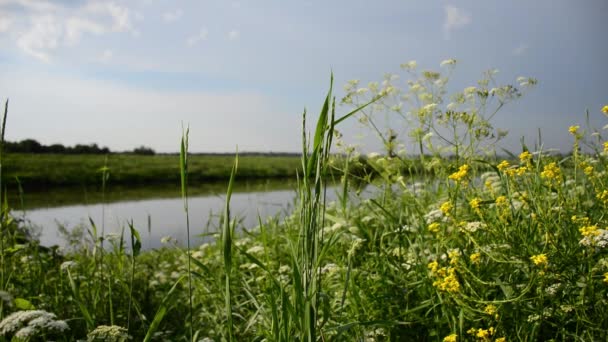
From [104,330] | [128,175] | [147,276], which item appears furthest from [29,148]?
[104,330]

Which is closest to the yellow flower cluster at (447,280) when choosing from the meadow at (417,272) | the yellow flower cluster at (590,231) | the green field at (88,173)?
the meadow at (417,272)

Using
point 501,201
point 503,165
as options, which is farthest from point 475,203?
point 503,165

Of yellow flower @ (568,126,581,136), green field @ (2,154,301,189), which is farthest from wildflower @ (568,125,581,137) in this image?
green field @ (2,154,301,189)

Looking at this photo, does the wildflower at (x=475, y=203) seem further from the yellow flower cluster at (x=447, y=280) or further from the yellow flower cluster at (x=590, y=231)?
the yellow flower cluster at (x=590, y=231)

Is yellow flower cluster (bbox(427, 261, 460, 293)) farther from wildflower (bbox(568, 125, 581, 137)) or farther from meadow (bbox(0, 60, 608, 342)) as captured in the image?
wildflower (bbox(568, 125, 581, 137))

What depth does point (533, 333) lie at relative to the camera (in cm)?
200

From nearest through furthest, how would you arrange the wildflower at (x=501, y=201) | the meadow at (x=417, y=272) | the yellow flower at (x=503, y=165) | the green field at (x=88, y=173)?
the meadow at (x=417, y=272), the wildflower at (x=501, y=201), the yellow flower at (x=503, y=165), the green field at (x=88, y=173)

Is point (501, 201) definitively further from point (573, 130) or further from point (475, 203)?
point (573, 130)

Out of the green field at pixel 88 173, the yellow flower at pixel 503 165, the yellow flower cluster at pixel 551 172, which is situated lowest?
the green field at pixel 88 173

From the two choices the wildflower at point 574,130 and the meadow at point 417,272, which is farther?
the wildflower at point 574,130

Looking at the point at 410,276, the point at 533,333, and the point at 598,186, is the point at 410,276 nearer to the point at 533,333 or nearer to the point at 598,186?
the point at 533,333

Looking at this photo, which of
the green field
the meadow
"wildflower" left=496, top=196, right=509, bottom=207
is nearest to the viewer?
the meadow

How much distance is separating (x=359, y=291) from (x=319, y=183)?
Answer: 1627mm

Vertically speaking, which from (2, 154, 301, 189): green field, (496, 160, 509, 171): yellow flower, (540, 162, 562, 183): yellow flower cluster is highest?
(496, 160, 509, 171): yellow flower
